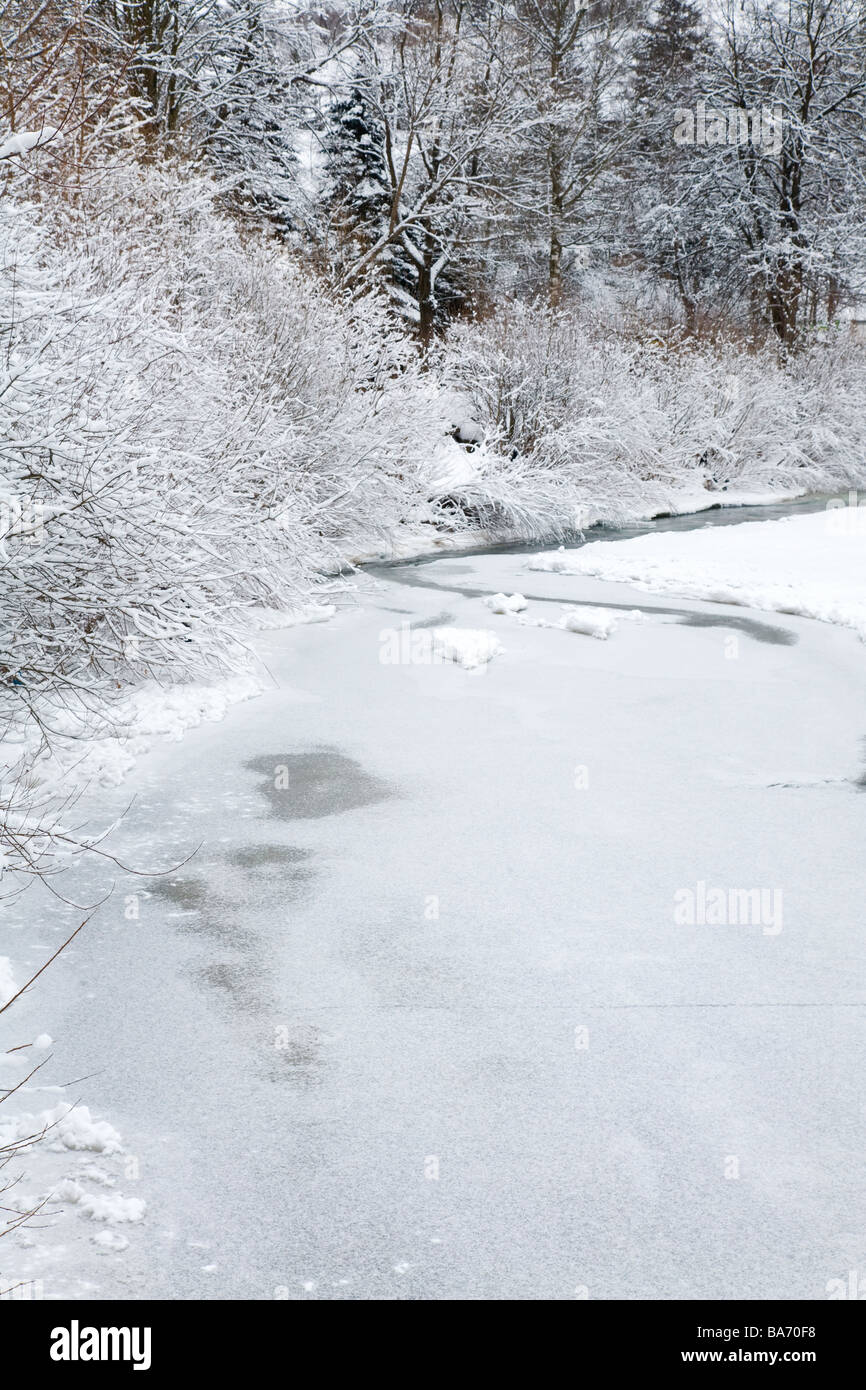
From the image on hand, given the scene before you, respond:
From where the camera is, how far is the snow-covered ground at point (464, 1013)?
2695 millimetres

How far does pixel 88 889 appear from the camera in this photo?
15.5 feet

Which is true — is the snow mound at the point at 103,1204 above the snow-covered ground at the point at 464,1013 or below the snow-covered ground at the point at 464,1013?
above

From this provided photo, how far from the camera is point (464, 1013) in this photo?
3.74 m

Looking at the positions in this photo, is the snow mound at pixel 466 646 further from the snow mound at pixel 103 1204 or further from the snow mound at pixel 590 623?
the snow mound at pixel 103 1204

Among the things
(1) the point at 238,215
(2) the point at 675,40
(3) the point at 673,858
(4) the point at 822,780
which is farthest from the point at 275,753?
(2) the point at 675,40

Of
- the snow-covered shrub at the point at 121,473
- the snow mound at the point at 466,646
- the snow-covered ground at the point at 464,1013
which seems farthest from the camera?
the snow mound at the point at 466,646

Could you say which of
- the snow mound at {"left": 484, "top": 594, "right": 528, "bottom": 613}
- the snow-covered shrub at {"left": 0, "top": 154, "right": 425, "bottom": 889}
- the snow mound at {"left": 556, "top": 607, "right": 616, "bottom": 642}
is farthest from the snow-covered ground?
the snow mound at {"left": 484, "top": 594, "right": 528, "bottom": 613}

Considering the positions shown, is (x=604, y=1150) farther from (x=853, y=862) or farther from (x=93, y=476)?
(x=93, y=476)

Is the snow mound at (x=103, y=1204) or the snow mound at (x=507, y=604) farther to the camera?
the snow mound at (x=507, y=604)

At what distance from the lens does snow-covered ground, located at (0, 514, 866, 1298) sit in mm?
2695

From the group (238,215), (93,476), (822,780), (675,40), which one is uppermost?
(675,40)

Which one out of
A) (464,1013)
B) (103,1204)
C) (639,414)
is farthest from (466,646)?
(639,414)

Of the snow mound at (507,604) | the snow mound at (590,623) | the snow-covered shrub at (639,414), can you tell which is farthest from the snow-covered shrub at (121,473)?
the snow-covered shrub at (639,414)
